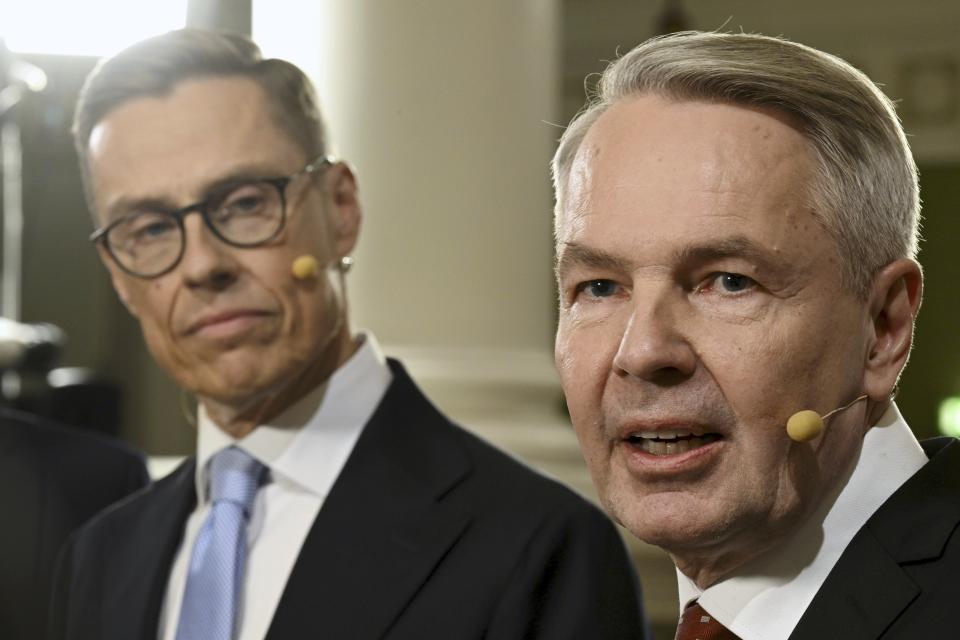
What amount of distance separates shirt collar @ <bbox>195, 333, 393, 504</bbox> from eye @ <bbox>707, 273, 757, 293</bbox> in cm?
104

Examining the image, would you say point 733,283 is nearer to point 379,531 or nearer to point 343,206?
point 379,531

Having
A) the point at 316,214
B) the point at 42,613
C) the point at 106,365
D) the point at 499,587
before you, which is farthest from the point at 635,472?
the point at 106,365

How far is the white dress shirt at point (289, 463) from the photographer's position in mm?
2338

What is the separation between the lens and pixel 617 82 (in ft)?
5.53

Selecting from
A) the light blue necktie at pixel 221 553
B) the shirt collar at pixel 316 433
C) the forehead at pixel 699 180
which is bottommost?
the light blue necktie at pixel 221 553

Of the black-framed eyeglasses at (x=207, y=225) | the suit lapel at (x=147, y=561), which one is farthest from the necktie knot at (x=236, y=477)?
the black-framed eyeglasses at (x=207, y=225)

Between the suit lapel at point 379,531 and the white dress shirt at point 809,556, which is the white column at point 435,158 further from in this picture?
the white dress shirt at point 809,556

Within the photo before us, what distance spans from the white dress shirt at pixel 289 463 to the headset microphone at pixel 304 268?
194 mm

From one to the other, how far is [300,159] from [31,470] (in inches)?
38.5

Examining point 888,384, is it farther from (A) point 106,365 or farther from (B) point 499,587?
(A) point 106,365

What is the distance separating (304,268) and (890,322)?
1.11 m

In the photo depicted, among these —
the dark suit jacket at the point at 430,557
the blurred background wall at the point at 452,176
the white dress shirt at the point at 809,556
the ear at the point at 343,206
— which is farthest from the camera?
the blurred background wall at the point at 452,176

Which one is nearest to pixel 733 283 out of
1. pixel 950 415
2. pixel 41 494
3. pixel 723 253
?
pixel 723 253

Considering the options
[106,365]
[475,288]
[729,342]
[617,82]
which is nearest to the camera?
[729,342]
